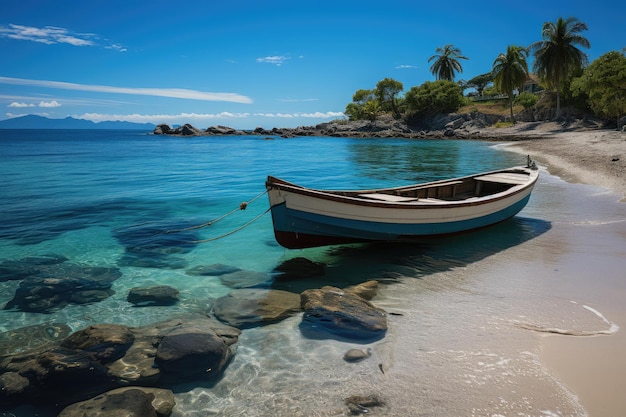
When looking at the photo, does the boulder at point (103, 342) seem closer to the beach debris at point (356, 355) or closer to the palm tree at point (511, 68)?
the beach debris at point (356, 355)

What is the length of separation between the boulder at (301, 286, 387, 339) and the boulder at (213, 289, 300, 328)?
0.38 metres

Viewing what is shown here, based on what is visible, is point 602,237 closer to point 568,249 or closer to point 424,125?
point 568,249

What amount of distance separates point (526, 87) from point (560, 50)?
40.3 metres

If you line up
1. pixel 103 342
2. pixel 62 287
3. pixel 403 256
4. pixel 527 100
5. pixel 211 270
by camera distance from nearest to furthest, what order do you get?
pixel 103 342 → pixel 62 287 → pixel 211 270 → pixel 403 256 → pixel 527 100

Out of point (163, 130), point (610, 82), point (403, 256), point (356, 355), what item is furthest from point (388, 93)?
point (356, 355)

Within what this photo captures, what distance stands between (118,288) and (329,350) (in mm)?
5367

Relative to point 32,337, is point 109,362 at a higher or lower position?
higher

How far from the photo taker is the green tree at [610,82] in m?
38.1

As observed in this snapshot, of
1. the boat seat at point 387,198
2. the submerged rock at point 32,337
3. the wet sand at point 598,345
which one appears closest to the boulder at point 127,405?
the submerged rock at point 32,337

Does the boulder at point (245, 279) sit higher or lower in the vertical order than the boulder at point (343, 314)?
lower

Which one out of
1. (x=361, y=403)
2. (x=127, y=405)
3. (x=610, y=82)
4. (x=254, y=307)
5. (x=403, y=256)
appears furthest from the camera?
(x=610, y=82)

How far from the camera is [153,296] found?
7977 millimetres

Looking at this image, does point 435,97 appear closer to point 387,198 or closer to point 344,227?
point 387,198

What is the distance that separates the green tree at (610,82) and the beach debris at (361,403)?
151 ft
